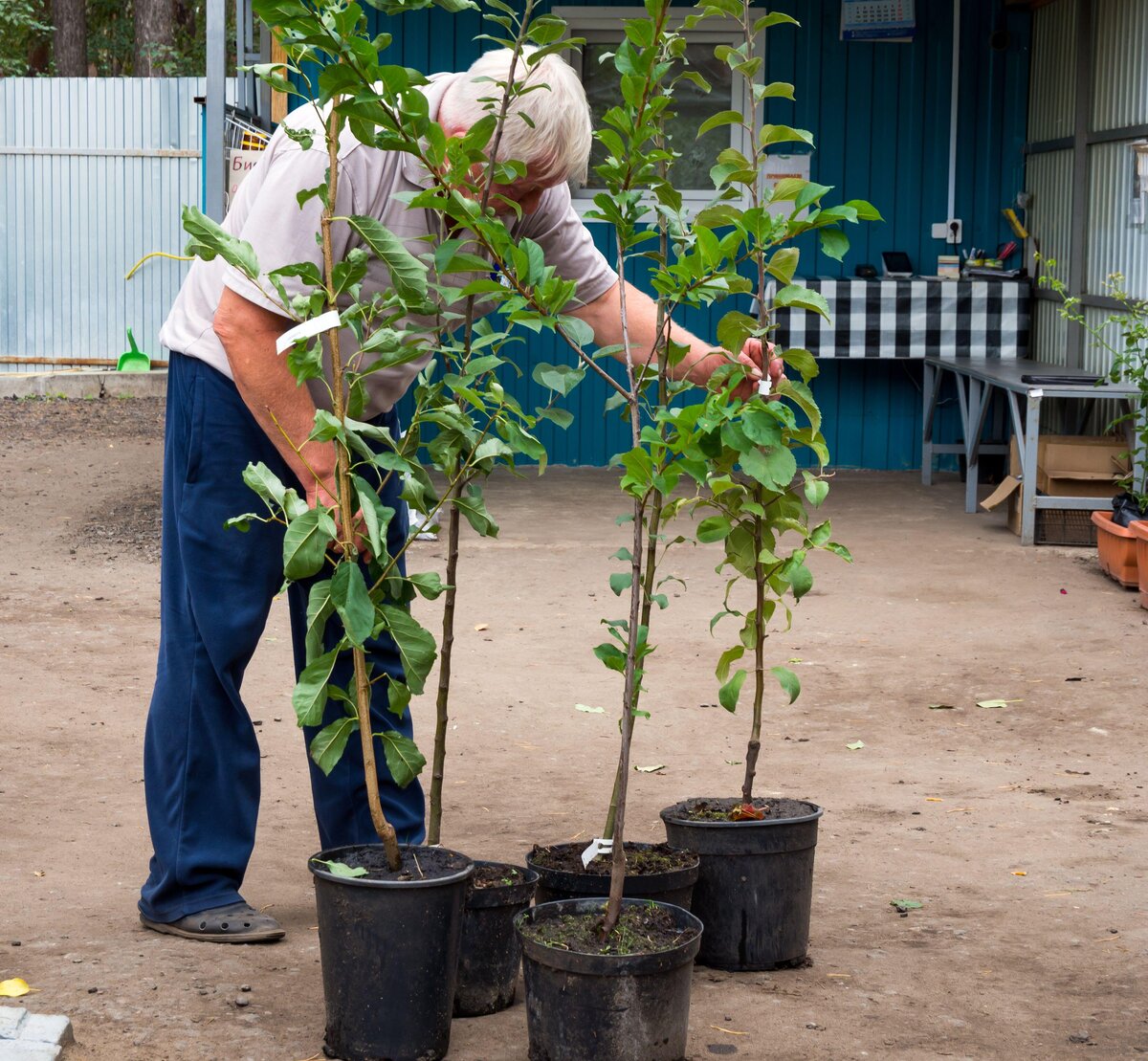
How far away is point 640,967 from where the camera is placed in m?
2.40

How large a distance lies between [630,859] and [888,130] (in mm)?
7787

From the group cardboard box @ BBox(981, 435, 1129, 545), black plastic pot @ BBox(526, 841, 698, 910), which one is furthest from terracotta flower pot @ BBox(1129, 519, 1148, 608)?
black plastic pot @ BBox(526, 841, 698, 910)

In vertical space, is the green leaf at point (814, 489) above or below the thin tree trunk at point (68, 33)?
below

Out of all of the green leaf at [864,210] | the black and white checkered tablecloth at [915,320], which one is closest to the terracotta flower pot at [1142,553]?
the black and white checkered tablecloth at [915,320]

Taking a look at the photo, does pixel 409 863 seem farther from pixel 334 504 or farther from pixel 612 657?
pixel 334 504

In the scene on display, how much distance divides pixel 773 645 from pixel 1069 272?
411cm

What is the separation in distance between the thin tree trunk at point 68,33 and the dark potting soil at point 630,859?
60.7ft

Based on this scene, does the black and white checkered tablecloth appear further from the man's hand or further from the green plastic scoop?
the man's hand

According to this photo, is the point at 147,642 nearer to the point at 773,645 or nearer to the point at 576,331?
the point at 773,645

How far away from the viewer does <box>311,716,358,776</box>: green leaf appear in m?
2.49

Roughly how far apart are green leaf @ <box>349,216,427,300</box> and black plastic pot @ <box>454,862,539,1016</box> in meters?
0.98

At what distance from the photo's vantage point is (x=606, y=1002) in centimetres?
241

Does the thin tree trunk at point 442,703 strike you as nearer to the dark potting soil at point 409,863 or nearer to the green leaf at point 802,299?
the dark potting soil at point 409,863

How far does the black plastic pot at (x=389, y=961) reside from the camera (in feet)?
8.08
